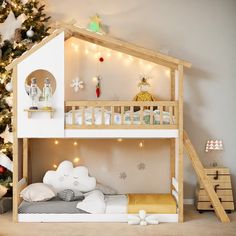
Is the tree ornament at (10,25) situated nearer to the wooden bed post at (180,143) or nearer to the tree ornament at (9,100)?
the tree ornament at (9,100)

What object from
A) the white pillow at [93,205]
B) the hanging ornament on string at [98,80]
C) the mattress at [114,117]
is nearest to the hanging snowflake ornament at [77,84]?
the hanging ornament on string at [98,80]

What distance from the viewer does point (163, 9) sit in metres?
6.94

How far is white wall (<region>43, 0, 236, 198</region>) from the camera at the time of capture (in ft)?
22.8

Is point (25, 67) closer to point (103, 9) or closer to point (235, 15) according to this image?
point (103, 9)

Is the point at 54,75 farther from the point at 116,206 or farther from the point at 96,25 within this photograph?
the point at 116,206

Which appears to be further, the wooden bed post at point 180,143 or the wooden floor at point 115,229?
the wooden bed post at point 180,143

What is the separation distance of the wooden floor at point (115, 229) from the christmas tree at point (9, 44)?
751mm

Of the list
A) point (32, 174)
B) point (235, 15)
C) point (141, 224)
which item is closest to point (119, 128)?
point (141, 224)

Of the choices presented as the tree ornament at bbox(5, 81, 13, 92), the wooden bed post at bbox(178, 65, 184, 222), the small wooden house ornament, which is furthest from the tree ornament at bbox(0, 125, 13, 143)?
the wooden bed post at bbox(178, 65, 184, 222)

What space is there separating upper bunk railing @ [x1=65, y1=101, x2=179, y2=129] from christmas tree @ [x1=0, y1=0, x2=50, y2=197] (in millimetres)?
807

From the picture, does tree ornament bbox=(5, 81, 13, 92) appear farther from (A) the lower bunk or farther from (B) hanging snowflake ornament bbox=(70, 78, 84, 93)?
(A) the lower bunk

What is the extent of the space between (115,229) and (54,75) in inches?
69.0

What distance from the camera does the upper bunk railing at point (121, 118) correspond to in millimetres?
5980

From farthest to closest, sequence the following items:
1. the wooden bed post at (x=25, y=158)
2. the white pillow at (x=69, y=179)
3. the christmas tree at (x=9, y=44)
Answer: the wooden bed post at (x=25, y=158), the white pillow at (x=69, y=179), the christmas tree at (x=9, y=44)
